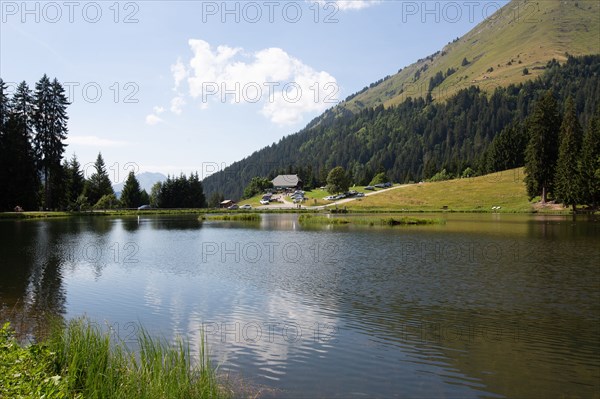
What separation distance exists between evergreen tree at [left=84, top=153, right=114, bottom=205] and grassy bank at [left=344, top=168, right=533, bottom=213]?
76.2m

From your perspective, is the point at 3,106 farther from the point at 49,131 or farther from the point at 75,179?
the point at 75,179

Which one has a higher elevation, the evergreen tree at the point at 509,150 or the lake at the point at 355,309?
the evergreen tree at the point at 509,150

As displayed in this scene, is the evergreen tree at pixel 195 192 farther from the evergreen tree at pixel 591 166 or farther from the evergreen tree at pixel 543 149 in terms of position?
the evergreen tree at pixel 591 166

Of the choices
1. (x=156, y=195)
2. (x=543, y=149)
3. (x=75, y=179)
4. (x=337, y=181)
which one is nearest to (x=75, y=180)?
(x=75, y=179)

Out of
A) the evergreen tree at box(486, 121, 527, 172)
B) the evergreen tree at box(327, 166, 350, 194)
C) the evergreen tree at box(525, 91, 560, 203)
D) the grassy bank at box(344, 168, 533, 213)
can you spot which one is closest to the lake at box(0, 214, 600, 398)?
the evergreen tree at box(525, 91, 560, 203)

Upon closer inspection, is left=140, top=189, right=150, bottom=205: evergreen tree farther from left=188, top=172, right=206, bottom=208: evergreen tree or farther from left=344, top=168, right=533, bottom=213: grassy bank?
left=344, top=168, right=533, bottom=213: grassy bank

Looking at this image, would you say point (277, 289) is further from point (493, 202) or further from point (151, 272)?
point (493, 202)

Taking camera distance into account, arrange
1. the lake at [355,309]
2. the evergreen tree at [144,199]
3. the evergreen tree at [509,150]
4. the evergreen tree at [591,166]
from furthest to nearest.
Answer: the evergreen tree at [144,199]
the evergreen tree at [509,150]
the evergreen tree at [591,166]
the lake at [355,309]

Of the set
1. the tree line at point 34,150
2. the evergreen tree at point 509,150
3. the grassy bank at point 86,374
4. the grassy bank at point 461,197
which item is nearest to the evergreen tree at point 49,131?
the tree line at point 34,150

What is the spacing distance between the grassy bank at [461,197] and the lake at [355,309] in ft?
228

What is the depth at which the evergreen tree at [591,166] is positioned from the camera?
8075 centimetres

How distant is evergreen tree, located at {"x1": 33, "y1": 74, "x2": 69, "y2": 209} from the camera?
92.2 metres

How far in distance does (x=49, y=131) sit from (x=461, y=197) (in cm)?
9711

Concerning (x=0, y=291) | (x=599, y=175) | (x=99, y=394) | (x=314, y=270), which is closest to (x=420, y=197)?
(x=599, y=175)
